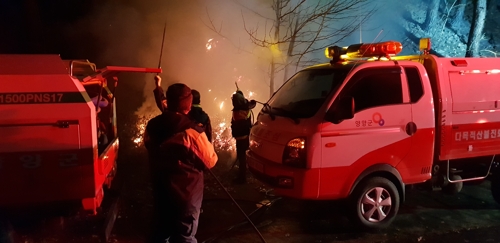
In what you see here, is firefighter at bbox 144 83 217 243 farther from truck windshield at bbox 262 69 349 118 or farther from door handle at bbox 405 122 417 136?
door handle at bbox 405 122 417 136

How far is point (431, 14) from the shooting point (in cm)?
1686

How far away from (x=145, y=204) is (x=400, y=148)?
3.90 meters

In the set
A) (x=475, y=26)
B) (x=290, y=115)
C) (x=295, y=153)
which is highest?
(x=475, y=26)

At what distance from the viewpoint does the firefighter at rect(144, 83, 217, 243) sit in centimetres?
329

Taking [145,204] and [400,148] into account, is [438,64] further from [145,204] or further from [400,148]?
[145,204]

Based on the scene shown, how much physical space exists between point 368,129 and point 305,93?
996 millimetres

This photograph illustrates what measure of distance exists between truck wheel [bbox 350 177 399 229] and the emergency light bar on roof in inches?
65.3

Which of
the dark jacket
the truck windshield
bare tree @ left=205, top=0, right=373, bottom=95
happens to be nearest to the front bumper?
the truck windshield

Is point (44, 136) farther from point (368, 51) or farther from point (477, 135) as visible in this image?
point (477, 135)

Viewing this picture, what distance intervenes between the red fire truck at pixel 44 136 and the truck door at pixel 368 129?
263 cm

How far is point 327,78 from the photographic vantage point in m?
5.22

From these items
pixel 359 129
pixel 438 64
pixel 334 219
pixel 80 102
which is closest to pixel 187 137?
pixel 80 102

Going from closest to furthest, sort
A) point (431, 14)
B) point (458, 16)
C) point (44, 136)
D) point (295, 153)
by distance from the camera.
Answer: point (44, 136) < point (295, 153) < point (431, 14) < point (458, 16)

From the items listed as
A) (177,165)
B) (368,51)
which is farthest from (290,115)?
(177,165)
